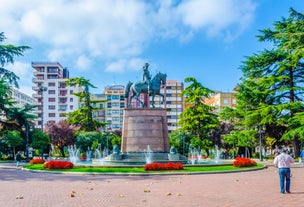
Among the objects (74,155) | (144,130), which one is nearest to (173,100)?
(74,155)

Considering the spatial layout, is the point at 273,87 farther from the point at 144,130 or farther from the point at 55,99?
the point at 55,99

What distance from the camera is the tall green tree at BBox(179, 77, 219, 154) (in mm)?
49219

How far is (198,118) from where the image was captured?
1967 inches

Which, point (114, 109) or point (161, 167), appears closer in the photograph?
point (161, 167)

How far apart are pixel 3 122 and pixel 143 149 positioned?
24.1 metres

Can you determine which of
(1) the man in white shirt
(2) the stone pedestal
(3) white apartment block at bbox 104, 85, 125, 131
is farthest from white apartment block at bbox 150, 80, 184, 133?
(1) the man in white shirt

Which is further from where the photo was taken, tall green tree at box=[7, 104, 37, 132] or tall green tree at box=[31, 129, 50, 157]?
tall green tree at box=[31, 129, 50, 157]

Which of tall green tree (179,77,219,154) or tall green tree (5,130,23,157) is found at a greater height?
tall green tree (179,77,219,154)

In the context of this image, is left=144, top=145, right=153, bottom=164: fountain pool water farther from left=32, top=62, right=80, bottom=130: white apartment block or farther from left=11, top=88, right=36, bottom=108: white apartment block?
left=11, top=88, right=36, bottom=108: white apartment block

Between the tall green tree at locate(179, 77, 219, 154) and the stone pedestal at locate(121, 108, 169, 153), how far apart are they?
22079mm

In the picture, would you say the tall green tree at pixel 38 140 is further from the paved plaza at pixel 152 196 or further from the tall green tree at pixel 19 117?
the paved plaza at pixel 152 196

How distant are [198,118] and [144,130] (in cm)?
2399

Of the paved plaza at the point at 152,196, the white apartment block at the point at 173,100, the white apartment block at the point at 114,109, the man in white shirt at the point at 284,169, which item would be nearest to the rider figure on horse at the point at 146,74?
the paved plaza at the point at 152,196

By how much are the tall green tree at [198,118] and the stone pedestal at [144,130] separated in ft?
72.4
